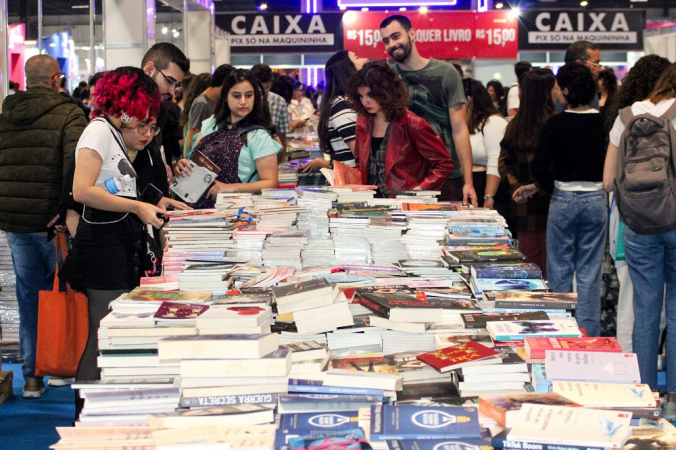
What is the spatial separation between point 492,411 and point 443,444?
0.68ft

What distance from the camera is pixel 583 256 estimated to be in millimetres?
4629

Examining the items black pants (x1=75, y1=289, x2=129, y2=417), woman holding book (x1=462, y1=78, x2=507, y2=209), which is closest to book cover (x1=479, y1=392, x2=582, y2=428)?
black pants (x1=75, y1=289, x2=129, y2=417)

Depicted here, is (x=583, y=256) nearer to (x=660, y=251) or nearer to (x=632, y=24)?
(x=660, y=251)

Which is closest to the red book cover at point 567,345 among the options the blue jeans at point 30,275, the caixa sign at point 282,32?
the blue jeans at point 30,275

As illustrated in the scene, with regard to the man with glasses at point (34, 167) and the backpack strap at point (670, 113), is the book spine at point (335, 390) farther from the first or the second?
the man with glasses at point (34, 167)

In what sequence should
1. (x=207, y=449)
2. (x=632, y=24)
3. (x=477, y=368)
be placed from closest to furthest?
(x=207, y=449), (x=477, y=368), (x=632, y=24)

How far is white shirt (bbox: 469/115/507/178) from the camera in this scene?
5621 mm

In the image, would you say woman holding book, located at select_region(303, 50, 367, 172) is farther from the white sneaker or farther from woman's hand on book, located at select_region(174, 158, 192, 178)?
the white sneaker

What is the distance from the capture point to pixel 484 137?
5695 mm

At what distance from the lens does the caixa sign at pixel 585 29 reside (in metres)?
14.9

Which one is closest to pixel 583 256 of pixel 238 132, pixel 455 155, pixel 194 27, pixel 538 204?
pixel 538 204

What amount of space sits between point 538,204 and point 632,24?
36.8 ft

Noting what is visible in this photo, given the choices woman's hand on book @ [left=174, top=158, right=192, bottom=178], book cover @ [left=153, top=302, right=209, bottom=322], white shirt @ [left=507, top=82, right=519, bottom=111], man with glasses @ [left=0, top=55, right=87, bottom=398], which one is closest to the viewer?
book cover @ [left=153, top=302, right=209, bottom=322]

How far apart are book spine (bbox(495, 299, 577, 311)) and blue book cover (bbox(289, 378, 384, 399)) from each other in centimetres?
72
